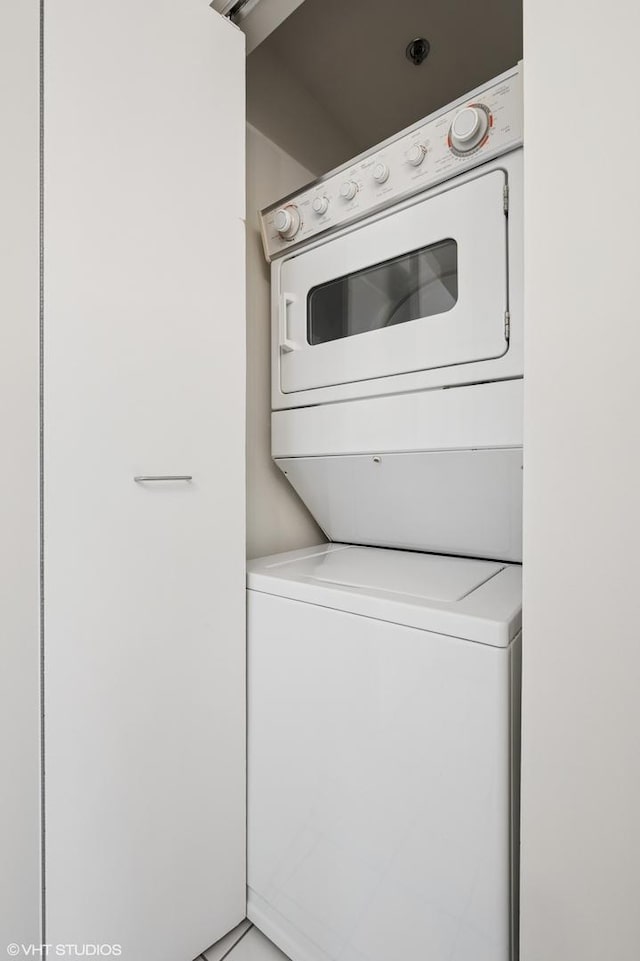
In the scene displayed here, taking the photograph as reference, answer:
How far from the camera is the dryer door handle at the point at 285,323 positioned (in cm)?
163

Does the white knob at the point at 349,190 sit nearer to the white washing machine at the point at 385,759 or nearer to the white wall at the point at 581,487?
the white wall at the point at 581,487

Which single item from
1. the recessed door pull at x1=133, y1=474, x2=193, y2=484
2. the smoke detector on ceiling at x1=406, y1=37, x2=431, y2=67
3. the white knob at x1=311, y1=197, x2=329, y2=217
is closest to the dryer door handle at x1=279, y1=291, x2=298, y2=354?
the white knob at x1=311, y1=197, x2=329, y2=217

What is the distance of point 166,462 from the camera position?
118 cm

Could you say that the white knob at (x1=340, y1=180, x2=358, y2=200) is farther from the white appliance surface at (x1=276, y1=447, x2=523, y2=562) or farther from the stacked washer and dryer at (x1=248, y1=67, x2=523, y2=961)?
the white appliance surface at (x1=276, y1=447, x2=523, y2=562)

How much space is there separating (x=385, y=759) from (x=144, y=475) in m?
0.89

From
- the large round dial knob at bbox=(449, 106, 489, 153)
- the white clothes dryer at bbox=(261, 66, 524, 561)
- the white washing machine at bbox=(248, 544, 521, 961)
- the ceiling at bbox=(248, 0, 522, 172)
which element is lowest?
the white washing machine at bbox=(248, 544, 521, 961)

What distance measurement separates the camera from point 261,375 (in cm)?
179

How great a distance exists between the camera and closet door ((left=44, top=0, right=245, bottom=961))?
1009mm

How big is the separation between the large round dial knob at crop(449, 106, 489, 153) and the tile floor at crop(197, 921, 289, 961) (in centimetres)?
229

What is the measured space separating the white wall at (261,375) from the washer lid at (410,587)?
0.19 meters

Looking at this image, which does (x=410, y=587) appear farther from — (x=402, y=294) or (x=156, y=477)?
(x=402, y=294)

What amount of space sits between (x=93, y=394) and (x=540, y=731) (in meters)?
1.14

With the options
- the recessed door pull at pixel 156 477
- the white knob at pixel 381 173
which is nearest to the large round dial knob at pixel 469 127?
the white knob at pixel 381 173

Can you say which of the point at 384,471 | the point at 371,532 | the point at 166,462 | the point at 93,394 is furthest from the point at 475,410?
the point at 93,394
